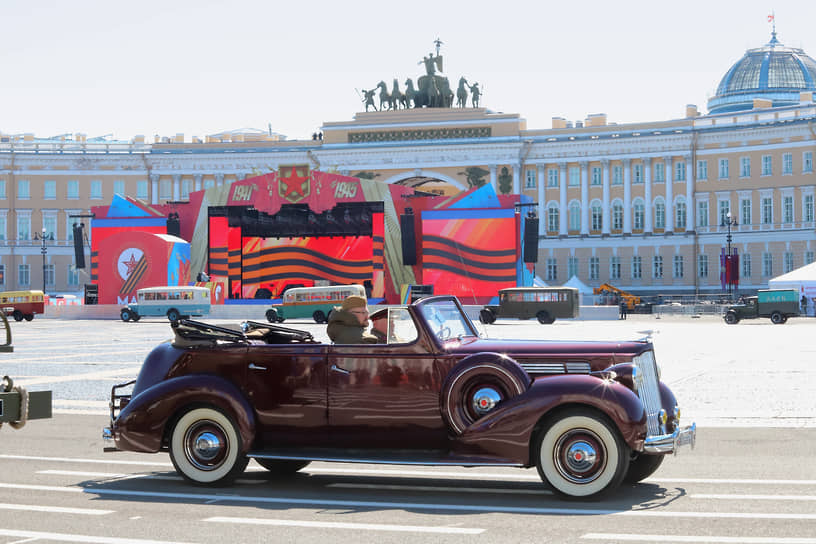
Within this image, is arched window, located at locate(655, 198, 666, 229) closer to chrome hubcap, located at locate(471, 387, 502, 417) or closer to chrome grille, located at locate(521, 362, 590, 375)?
chrome grille, located at locate(521, 362, 590, 375)

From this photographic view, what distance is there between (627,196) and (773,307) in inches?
1482

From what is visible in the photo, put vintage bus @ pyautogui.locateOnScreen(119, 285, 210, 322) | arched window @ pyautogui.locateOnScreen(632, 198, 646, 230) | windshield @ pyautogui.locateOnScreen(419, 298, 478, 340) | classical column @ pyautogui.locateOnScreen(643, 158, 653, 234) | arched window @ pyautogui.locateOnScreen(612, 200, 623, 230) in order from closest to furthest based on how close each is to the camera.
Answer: windshield @ pyautogui.locateOnScreen(419, 298, 478, 340) → vintage bus @ pyautogui.locateOnScreen(119, 285, 210, 322) → classical column @ pyautogui.locateOnScreen(643, 158, 653, 234) → arched window @ pyautogui.locateOnScreen(632, 198, 646, 230) → arched window @ pyautogui.locateOnScreen(612, 200, 623, 230)

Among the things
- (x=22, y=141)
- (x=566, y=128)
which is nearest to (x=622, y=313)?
(x=566, y=128)

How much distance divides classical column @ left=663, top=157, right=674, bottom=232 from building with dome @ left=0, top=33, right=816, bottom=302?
4.6 inches

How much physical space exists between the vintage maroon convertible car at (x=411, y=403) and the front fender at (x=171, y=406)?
0.01m

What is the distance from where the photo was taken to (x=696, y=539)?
766 cm

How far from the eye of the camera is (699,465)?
1125 centimetres

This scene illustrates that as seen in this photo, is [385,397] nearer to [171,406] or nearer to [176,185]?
[171,406]

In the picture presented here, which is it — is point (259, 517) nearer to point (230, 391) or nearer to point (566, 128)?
point (230, 391)

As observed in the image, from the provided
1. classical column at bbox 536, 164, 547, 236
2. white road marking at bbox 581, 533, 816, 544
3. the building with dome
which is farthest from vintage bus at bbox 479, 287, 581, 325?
white road marking at bbox 581, 533, 816, 544

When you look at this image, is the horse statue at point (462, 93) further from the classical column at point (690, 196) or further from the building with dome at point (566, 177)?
the classical column at point (690, 196)

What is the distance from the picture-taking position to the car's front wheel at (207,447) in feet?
33.5

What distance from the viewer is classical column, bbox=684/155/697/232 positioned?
9200 cm

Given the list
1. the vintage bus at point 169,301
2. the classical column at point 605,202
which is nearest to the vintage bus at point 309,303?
the vintage bus at point 169,301
